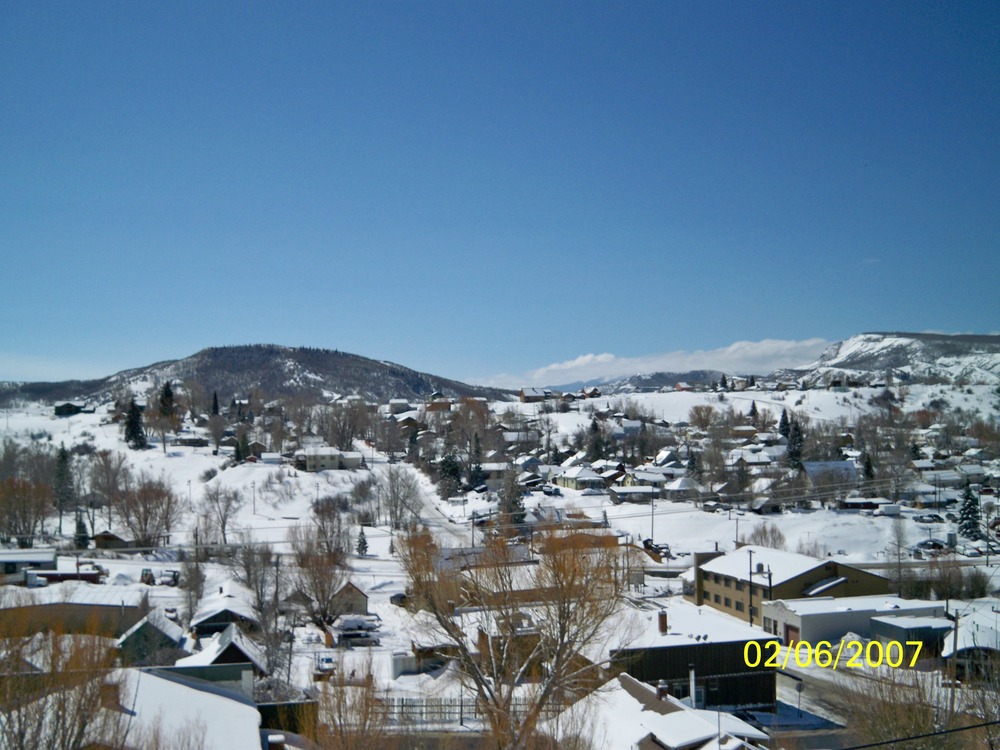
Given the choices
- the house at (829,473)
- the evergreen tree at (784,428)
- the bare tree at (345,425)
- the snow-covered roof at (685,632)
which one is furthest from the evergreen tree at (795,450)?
the snow-covered roof at (685,632)

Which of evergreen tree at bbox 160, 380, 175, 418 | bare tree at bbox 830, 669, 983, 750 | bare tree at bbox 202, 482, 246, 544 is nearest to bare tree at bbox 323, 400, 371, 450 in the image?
evergreen tree at bbox 160, 380, 175, 418

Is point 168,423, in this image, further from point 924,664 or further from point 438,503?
point 924,664

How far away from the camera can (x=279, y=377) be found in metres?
112

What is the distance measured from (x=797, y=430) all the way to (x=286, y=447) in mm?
31311

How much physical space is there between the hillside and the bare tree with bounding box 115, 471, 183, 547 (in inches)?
2612

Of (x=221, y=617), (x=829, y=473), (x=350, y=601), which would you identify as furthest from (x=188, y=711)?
(x=829, y=473)

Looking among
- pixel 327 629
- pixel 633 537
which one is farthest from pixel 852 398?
pixel 327 629

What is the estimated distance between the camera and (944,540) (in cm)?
2662

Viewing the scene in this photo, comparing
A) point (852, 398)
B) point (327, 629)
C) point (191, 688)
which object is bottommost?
point (327, 629)

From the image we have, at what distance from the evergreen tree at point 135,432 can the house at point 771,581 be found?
3465 centimetres

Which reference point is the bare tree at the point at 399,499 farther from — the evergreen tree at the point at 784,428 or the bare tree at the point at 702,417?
the bare tree at the point at 702,417

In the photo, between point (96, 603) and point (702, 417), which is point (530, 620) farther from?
point (702, 417)

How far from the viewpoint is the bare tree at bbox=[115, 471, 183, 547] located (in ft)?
87.1

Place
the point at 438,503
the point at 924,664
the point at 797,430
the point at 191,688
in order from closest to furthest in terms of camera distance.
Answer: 1. the point at 191,688
2. the point at 924,664
3. the point at 438,503
4. the point at 797,430
